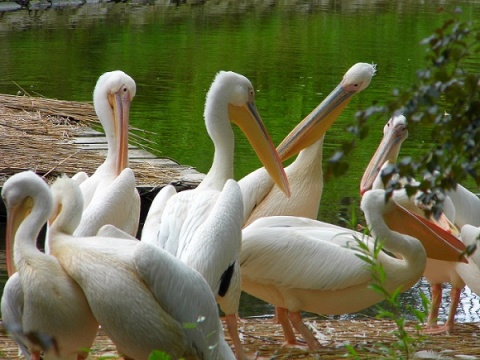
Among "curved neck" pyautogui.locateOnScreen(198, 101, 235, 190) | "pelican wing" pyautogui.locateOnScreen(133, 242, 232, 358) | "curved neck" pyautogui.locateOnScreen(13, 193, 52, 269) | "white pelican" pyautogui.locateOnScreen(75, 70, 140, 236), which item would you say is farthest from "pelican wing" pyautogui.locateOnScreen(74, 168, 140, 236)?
"pelican wing" pyautogui.locateOnScreen(133, 242, 232, 358)

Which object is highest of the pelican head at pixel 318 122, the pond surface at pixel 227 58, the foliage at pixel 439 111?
the foliage at pixel 439 111

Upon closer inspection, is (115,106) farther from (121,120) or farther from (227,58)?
(227,58)

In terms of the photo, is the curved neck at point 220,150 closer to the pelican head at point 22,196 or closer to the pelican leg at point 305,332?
the pelican leg at point 305,332

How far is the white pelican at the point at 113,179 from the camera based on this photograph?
4105 millimetres

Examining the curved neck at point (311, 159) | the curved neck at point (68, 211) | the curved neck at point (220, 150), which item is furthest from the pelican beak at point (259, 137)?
the curved neck at point (68, 211)

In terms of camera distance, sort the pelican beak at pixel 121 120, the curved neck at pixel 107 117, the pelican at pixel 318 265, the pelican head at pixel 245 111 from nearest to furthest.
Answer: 1. the pelican at pixel 318 265
2. the pelican head at pixel 245 111
3. the pelican beak at pixel 121 120
4. the curved neck at pixel 107 117

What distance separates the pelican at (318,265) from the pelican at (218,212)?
0.33m

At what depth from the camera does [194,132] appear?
10.5 m

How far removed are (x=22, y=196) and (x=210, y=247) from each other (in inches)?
29.4

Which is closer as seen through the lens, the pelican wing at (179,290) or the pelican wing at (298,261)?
the pelican wing at (179,290)

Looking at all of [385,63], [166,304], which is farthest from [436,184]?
[385,63]

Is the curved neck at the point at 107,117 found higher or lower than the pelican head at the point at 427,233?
higher

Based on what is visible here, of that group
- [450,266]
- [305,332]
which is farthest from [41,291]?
[450,266]

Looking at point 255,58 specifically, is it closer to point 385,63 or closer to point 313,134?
point 385,63
